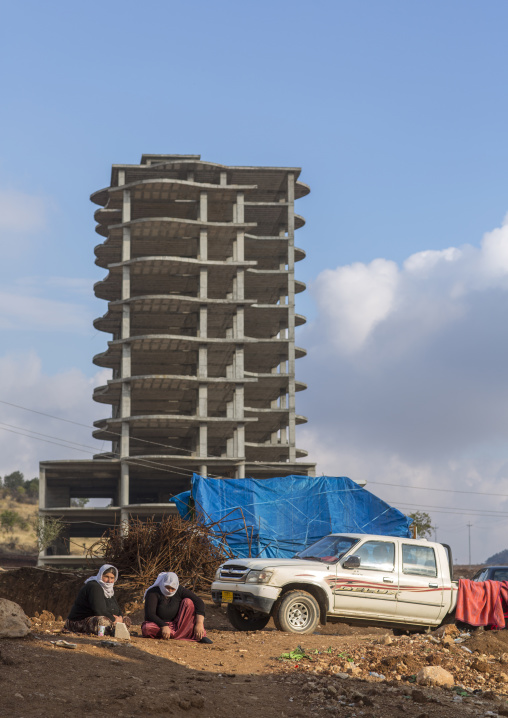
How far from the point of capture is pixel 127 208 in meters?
75.2

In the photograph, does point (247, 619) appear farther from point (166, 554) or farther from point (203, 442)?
point (203, 442)

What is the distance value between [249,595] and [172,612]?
2.61 metres

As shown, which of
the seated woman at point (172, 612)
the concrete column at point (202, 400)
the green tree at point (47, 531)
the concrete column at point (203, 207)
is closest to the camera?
the seated woman at point (172, 612)

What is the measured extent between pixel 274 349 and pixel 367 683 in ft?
238

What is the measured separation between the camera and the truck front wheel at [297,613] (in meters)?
14.7

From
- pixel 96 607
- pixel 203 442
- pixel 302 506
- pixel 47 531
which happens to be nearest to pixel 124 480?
pixel 203 442

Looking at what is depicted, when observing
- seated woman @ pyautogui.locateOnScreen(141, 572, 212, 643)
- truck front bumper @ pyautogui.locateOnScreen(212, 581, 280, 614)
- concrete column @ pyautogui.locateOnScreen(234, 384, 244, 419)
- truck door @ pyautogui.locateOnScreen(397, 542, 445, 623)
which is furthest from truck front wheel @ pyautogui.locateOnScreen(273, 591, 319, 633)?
concrete column @ pyautogui.locateOnScreen(234, 384, 244, 419)

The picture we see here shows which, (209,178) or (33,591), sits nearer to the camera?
(33,591)

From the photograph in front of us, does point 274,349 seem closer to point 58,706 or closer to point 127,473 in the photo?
point 127,473

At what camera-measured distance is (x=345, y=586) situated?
15.4 m

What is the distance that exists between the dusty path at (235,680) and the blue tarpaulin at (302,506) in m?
16.5

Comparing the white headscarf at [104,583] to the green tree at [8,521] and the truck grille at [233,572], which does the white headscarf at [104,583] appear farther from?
the green tree at [8,521]

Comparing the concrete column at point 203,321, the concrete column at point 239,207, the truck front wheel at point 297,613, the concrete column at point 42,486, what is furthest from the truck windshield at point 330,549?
the concrete column at point 239,207

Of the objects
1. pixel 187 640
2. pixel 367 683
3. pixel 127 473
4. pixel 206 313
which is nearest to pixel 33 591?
pixel 187 640
